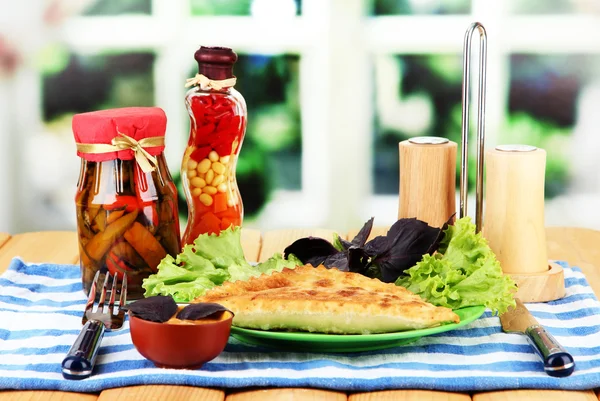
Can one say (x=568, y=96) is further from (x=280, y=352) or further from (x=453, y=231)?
(x=280, y=352)

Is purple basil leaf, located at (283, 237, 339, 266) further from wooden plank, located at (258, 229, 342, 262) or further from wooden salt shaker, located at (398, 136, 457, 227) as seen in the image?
wooden plank, located at (258, 229, 342, 262)

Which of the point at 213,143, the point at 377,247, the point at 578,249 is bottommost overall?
the point at 578,249

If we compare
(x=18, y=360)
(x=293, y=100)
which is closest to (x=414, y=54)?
(x=293, y=100)

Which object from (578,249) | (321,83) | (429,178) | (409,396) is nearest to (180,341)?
(409,396)

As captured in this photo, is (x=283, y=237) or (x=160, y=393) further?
(x=283, y=237)

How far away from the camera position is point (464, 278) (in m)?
1.22

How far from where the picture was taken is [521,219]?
1.38 m

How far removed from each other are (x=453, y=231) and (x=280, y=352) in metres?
0.35

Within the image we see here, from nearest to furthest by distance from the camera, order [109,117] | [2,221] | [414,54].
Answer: [109,117] < [414,54] < [2,221]

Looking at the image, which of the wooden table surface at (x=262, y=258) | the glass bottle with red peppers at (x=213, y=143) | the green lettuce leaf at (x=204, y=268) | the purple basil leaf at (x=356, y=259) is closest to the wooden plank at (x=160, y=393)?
the wooden table surface at (x=262, y=258)

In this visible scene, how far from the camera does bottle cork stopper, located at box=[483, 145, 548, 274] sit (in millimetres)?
1361

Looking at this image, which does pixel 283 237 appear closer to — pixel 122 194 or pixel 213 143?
pixel 213 143

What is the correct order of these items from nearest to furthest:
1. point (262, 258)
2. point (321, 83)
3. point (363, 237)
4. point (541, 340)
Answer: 1. point (541, 340)
2. point (363, 237)
3. point (262, 258)
4. point (321, 83)

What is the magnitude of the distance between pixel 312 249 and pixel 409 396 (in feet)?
1.31
